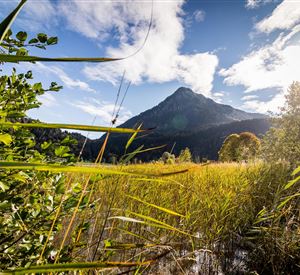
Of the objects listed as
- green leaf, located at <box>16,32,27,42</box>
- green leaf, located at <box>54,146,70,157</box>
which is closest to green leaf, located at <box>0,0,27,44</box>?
green leaf, located at <box>54,146,70,157</box>

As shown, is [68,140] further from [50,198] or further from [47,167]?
[47,167]

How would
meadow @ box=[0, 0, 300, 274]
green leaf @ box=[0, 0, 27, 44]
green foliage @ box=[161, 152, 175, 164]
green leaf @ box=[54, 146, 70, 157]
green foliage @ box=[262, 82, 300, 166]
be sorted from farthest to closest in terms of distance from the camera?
1. green foliage @ box=[262, 82, 300, 166]
2. green foliage @ box=[161, 152, 175, 164]
3. green leaf @ box=[54, 146, 70, 157]
4. meadow @ box=[0, 0, 300, 274]
5. green leaf @ box=[0, 0, 27, 44]

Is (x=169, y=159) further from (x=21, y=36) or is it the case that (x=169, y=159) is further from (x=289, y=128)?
(x=21, y=36)

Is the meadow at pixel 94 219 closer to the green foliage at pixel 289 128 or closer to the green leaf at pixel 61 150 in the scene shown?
the green leaf at pixel 61 150

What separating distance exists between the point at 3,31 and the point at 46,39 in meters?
1.11

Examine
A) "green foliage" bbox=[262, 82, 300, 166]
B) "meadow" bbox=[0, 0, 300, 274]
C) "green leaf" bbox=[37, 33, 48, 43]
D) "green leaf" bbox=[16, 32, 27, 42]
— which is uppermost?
"green foliage" bbox=[262, 82, 300, 166]

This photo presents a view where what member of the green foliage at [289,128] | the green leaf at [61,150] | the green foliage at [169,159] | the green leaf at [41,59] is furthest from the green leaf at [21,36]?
the green foliage at [289,128]

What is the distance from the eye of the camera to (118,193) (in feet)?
9.05

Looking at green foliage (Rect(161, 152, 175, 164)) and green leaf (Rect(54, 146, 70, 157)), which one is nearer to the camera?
green leaf (Rect(54, 146, 70, 157))

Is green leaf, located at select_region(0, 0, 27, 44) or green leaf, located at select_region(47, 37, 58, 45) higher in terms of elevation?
green leaf, located at select_region(47, 37, 58, 45)

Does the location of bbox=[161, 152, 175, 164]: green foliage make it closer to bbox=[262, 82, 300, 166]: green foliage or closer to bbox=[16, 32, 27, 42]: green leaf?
bbox=[262, 82, 300, 166]: green foliage

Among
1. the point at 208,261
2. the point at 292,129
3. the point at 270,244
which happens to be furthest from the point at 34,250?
the point at 292,129

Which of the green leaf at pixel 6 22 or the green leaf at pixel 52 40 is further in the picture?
the green leaf at pixel 52 40

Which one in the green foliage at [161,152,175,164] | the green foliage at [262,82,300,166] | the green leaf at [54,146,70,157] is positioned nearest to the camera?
the green leaf at [54,146,70,157]
